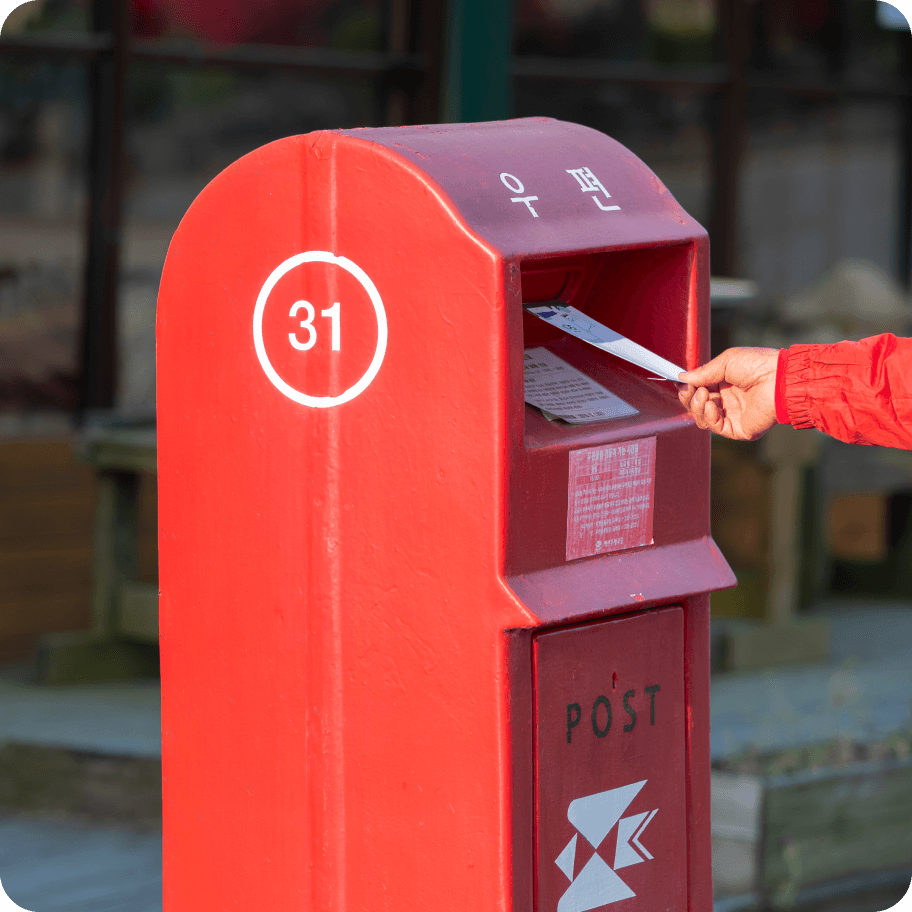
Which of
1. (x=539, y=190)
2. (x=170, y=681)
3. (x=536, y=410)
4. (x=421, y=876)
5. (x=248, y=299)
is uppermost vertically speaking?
(x=539, y=190)

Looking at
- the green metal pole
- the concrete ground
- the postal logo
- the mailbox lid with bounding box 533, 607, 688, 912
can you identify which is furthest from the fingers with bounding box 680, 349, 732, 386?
the green metal pole

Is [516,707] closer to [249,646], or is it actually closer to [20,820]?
[249,646]

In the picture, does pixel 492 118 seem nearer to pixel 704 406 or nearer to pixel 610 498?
pixel 704 406

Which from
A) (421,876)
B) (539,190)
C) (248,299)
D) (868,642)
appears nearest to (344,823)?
(421,876)

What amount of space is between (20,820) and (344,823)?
96.1 inches

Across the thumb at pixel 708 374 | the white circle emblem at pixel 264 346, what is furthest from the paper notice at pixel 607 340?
the white circle emblem at pixel 264 346

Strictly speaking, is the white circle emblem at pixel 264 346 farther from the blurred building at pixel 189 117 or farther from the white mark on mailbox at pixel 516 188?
the blurred building at pixel 189 117

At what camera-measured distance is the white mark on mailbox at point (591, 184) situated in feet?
7.97

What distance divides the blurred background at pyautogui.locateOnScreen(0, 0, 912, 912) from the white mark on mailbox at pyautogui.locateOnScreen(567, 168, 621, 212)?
187 cm

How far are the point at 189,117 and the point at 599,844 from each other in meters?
4.38

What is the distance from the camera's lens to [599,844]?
7.97ft

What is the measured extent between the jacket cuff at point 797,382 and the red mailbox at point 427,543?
0.55 ft

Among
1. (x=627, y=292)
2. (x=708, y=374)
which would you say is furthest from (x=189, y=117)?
(x=708, y=374)

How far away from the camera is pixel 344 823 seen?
2.42 metres
